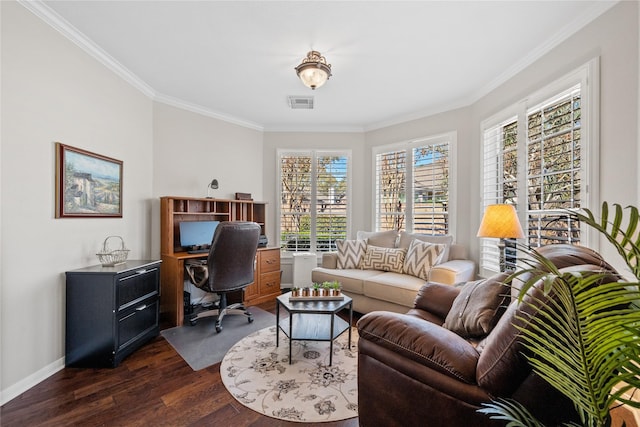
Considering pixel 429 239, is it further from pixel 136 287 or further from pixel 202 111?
pixel 202 111

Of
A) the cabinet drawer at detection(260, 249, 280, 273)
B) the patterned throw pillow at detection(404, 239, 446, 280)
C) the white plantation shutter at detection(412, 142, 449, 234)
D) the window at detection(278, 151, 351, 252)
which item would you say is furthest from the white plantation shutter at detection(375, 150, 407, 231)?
the cabinet drawer at detection(260, 249, 280, 273)

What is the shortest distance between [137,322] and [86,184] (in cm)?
131

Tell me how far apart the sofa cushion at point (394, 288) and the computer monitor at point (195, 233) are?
2.11 metres

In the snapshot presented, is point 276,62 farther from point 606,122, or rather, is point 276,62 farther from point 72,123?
point 606,122

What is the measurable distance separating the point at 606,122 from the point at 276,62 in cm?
264

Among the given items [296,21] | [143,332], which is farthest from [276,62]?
[143,332]

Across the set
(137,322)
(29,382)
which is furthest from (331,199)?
(29,382)

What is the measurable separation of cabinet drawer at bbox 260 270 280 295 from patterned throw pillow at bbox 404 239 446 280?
73.4 inches

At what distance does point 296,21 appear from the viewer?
6.64 ft

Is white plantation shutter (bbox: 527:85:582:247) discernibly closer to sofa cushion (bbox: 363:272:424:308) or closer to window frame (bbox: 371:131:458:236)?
window frame (bbox: 371:131:458:236)

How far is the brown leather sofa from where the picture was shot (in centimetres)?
98

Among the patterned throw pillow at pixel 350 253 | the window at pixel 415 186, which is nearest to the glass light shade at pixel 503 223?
the window at pixel 415 186

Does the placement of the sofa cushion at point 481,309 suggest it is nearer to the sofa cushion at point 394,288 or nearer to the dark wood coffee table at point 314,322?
the dark wood coffee table at point 314,322

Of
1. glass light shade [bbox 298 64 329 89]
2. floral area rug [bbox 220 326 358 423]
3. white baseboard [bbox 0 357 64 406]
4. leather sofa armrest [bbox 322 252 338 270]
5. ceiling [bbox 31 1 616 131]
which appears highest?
ceiling [bbox 31 1 616 131]
